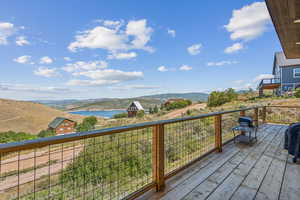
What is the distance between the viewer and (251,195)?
6.10ft

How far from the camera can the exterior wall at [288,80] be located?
16609 millimetres

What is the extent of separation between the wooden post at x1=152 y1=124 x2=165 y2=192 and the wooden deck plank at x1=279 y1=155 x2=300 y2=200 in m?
1.39

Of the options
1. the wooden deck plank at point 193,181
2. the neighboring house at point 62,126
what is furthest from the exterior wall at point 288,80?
the neighboring house at point 62,126

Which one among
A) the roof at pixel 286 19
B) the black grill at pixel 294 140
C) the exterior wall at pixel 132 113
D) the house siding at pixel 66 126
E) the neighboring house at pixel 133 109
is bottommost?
the house siding at pixel 66 126

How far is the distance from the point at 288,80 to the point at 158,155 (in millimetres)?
21112

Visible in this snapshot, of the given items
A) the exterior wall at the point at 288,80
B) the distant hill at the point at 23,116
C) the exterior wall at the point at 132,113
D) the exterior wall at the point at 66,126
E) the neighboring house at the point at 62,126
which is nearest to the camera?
the exterior wall at the point at 288,80

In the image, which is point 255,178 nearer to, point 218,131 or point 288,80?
point 218,131

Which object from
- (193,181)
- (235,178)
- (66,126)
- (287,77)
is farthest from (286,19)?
(66,126)

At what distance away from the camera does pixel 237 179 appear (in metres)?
2.24

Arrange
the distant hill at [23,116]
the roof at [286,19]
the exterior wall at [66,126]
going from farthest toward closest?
the exterior wall at [66,126] → the distant hill at [23,116] → the roof at [286,19]

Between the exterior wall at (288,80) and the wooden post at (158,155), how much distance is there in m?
20.4

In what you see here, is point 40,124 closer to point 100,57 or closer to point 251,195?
point 100,57

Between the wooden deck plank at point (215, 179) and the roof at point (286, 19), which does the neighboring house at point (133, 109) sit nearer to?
the roof at point (286, 19)

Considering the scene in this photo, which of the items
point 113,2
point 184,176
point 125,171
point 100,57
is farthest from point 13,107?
point 184,176
